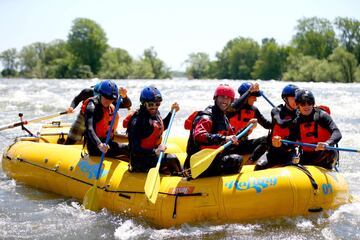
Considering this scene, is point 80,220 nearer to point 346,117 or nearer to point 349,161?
point 349,161

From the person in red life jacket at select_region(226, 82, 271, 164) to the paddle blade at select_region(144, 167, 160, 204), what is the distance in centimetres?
159

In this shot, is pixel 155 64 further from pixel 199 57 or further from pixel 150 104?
pixel 150 104

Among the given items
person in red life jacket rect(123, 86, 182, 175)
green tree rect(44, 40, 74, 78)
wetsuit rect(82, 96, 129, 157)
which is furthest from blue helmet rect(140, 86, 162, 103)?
green tree rect(44, 40, 74, 78)

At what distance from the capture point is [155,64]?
238ft

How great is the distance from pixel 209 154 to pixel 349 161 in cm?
485

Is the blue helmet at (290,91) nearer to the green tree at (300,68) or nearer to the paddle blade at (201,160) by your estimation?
the paddle blade at (201,160)

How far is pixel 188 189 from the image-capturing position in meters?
5.20

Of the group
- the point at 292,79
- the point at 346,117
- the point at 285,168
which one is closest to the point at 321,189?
the point at 285,168

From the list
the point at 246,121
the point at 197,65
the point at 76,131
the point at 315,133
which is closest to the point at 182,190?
the point at 315,133

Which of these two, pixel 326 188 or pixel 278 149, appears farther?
pixel 278 149

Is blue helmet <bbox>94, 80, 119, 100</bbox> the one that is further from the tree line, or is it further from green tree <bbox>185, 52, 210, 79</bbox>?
green tree <bbox>185, 52, 210, 79</bbox>

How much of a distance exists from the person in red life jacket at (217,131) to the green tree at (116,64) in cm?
6141

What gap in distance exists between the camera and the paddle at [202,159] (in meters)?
5.08

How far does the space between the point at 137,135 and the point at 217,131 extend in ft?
2.98
